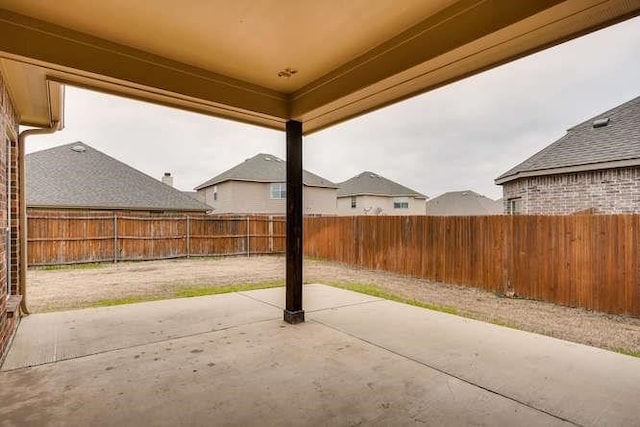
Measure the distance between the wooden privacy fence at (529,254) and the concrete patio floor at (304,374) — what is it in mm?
2519

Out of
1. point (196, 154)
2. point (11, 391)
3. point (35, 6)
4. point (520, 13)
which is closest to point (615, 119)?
point (520, 13)

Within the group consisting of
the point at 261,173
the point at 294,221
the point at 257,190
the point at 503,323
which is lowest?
the point at 503,323

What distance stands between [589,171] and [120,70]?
882 centimetres

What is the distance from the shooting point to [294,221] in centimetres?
430

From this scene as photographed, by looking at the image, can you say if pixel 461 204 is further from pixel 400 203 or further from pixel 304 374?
pixel 304 374

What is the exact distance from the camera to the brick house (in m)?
3.24

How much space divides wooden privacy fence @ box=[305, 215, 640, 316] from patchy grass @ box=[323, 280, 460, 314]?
1729 mm

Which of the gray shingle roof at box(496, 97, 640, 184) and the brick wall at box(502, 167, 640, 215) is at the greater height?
the gray shingle roof at box(496, 97, 640, 184)

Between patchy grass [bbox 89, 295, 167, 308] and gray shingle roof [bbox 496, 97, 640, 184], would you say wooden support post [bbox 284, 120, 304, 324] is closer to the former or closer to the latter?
patchy grass [bbox 89, 295, 167, 308]

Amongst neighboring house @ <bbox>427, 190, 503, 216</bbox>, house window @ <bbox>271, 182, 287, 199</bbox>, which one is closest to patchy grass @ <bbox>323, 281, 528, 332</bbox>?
house window @ <bbox>271, 182, 287, 199</bbox>

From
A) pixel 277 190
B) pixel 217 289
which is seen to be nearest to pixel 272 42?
pixel 217 289

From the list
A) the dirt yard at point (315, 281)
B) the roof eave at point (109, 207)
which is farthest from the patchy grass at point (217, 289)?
the roof eave at point (109, 207)

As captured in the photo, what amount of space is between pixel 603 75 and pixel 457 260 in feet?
17.6

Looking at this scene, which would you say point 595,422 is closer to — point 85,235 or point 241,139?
point 85,235
